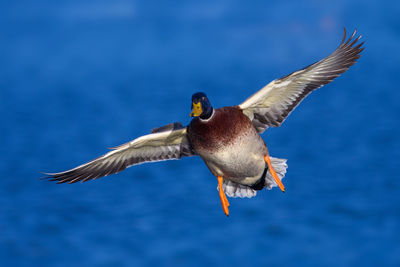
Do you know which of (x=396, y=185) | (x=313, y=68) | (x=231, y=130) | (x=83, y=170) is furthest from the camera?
(x=396, y=185)

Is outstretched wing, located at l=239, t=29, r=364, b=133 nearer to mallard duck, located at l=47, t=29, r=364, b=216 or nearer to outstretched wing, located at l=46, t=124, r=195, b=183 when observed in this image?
mallard duck, located at l=47, t=29, r=364, b=216

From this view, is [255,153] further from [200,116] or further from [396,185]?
[396,185]

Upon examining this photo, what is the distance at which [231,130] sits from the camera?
8.38m

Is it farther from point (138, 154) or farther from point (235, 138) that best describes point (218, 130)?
point (138, 154)

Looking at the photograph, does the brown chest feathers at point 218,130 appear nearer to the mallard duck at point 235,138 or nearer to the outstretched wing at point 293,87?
the mallard duck at point 235,138

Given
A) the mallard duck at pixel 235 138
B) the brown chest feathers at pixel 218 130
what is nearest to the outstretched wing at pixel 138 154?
the mallard duck at pixel 235 138

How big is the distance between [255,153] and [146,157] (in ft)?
7.20

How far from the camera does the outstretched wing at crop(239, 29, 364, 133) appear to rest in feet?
29.6

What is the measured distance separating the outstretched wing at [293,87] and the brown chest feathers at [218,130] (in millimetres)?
544

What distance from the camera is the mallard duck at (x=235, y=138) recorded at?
8398mm

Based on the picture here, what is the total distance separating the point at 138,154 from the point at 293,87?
2.77 meters

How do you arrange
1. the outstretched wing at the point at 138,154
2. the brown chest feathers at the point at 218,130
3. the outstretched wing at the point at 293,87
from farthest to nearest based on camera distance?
1. the outstretched wing at the point at 138,154
2. the outstretched wing at the point at 293,87
3. the brown chest feathers at the point at 218,130

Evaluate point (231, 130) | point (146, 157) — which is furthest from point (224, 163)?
point (146, 157)

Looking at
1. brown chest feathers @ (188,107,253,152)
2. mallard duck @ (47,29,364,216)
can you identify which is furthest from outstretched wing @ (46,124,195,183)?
brown chest feathers @ (188,107,253,152)
